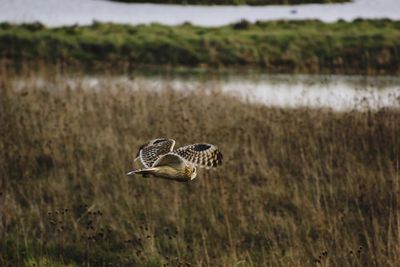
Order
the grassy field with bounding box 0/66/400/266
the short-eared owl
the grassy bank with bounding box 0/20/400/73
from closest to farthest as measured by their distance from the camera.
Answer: the short-eared owl
the grassy field with bounding box 0/66/400/266
the grassy bank with bounding box 0/20/400/73

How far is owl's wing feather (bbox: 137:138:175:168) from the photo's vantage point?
73.3 inches

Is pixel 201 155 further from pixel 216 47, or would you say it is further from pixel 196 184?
pixel 216 47

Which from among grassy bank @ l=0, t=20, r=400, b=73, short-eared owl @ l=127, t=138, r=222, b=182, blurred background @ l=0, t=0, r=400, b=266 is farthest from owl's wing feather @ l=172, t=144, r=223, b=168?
grassy bank @ l=0, t=20, r=400, b=73

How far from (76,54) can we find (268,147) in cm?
1667

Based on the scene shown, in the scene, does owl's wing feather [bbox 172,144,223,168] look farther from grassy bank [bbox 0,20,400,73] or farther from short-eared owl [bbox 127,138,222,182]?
grassy bank [bbox 0,20,400,73]

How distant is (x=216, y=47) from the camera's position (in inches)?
941

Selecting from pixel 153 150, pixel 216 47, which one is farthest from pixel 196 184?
pixel 216 47

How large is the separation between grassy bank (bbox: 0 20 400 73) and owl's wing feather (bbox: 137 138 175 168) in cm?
1943

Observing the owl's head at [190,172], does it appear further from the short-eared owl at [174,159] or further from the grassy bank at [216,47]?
the grassy bank at [216,47]

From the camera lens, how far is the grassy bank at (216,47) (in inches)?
891

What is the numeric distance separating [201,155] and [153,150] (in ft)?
0.51

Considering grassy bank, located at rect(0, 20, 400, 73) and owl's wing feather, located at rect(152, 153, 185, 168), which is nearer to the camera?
owl's wing feather, located at rect(152, 153, 185, 168)

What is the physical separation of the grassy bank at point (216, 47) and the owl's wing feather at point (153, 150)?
19432mm

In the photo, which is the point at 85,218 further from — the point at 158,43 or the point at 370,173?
the point at 158,43
